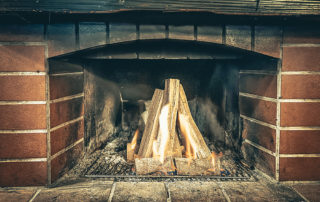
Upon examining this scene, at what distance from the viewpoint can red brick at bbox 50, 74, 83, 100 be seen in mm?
1968

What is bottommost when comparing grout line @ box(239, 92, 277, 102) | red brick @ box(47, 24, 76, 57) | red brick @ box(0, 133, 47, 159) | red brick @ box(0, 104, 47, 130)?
red brick @ box(0, 133, 47, 159)

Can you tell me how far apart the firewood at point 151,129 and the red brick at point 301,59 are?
1.25m

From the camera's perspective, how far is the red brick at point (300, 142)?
2.01 meters

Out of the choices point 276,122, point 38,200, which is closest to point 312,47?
point 276,122

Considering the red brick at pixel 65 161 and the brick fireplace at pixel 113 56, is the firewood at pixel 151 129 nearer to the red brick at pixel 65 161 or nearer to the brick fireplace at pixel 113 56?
the brick fireplace at pixel 113 56

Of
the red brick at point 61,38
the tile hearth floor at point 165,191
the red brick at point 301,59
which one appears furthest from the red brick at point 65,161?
the red brick at point 301,59

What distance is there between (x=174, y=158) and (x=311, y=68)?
1512 mm

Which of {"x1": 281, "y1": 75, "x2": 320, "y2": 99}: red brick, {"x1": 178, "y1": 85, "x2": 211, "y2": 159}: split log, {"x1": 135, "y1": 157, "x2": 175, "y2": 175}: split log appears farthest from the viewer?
{"x1": 178, "y1": 85, "x2": 211, "y2": 159}: split log

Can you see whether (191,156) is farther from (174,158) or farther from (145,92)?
(145,92)

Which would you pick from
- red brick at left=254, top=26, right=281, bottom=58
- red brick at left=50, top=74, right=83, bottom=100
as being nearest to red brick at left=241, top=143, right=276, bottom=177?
red brick at left=254, top=26, right=281, bottom=58

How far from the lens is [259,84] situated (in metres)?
2.19

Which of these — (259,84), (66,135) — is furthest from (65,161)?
(259,84)

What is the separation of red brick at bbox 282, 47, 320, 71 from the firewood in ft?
4.09

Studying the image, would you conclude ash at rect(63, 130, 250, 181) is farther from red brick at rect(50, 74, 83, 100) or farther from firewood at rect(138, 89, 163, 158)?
red brick at rect(50, 74, 83, 100)
